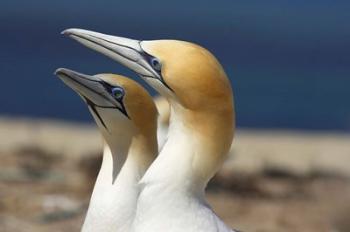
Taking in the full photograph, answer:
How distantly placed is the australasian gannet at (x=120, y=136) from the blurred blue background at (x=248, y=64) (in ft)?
89.3

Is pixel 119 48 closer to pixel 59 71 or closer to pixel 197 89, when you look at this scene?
pixel 59 71

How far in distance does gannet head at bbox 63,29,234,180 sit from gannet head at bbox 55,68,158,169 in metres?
0.92

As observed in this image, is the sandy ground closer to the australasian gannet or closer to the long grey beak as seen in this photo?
the australasian gannet

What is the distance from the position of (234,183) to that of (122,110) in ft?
24.0

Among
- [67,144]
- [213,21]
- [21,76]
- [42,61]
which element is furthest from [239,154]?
[213,21]

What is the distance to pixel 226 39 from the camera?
14225cm

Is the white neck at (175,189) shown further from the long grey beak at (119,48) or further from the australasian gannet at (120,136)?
the australasian gannet at (120,136)

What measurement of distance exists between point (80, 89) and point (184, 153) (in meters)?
1.19

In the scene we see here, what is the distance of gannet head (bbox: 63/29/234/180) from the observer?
6676mm

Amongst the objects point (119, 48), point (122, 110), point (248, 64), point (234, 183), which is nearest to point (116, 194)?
point (122, 110)

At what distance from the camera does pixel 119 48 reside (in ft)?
23.4

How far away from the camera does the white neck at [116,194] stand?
7.68 metres

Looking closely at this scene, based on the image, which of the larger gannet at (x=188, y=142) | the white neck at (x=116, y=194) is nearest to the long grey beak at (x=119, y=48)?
the larger gannet at (x=188, y=142)

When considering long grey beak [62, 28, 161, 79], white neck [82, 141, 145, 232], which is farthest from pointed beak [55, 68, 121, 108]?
long grey beak [62, 28, 161, 79]
